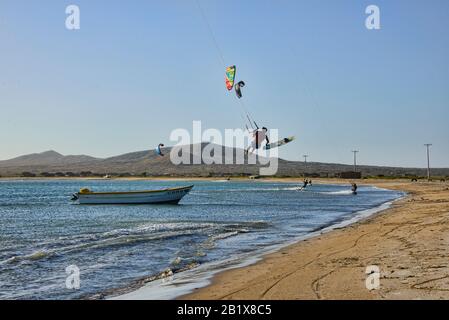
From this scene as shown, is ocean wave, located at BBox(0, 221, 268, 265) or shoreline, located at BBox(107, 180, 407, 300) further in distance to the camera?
ocean wave, located at BBox(0, 221, 268, 265)

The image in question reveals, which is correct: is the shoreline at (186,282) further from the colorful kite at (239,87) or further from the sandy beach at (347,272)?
the colorful kite at (239,87)

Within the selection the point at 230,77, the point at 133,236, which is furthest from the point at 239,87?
the point at 133,236

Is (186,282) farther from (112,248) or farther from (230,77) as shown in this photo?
(230,77)

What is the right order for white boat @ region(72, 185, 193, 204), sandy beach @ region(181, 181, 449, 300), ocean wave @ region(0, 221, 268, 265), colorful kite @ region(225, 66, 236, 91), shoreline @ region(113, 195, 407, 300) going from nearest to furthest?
sandy beach @ region(181, 181, 449, 300)
shoreline @ region(113, 195, 407, 300)
ocean wave @ region(0, 221, 268, 265)
colorful kite @ region(225, 66, 236, 91)
white boat @ region(72, 185, 193, 204)

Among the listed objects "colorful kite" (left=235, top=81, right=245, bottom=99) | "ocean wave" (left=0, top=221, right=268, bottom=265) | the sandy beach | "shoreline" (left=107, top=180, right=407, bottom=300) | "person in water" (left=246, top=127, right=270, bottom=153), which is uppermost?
"colorful kite" (left=235, top=81, right=245, bottom=99)

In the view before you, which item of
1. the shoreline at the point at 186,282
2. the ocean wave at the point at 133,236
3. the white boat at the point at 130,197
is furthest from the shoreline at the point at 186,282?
the white boat at the point at 130,197

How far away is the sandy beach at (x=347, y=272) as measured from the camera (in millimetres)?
8047

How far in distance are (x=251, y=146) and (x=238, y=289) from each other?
11.3m

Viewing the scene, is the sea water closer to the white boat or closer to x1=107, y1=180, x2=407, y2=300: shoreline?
x1=107, y1=180, x2=407, y2=300: shoreline

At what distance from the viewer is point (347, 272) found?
32.1ft

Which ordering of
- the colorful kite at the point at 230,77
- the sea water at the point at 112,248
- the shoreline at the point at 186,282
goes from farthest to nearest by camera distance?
1. the colorful kite at the point at 230,77
2. the sea water at the point at 112,248
3. the shoreline at the point at 186,282

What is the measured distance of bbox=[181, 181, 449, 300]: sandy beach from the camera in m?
8.05

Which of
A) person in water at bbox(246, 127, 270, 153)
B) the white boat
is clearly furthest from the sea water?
the white boat

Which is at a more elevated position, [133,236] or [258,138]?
[258,138]
